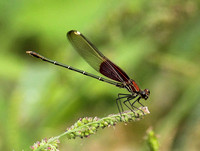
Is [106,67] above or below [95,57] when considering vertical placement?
below

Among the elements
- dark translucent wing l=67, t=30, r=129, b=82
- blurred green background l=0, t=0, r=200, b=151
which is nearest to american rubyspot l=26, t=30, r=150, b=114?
dark translucent wing l=67, t=30, r=129, b=82

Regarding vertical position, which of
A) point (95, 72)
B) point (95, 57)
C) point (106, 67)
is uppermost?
point (95, 72)

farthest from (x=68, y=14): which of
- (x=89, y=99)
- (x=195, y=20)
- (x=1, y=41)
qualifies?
(x=195, y=20)

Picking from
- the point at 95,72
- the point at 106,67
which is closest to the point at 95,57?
the point at 106,67

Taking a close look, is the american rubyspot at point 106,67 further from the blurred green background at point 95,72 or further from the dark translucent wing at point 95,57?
the blurred green background at point 95,72

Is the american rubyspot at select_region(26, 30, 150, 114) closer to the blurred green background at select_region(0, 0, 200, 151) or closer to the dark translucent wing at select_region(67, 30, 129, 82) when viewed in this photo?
the dark translucent wing at select_region(67, 30, 129, 82)

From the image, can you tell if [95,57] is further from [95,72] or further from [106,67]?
[95,72]

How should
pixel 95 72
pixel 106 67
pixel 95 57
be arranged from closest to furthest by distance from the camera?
pixel 106 67 < pixel 95 57 < pixel 95 72
